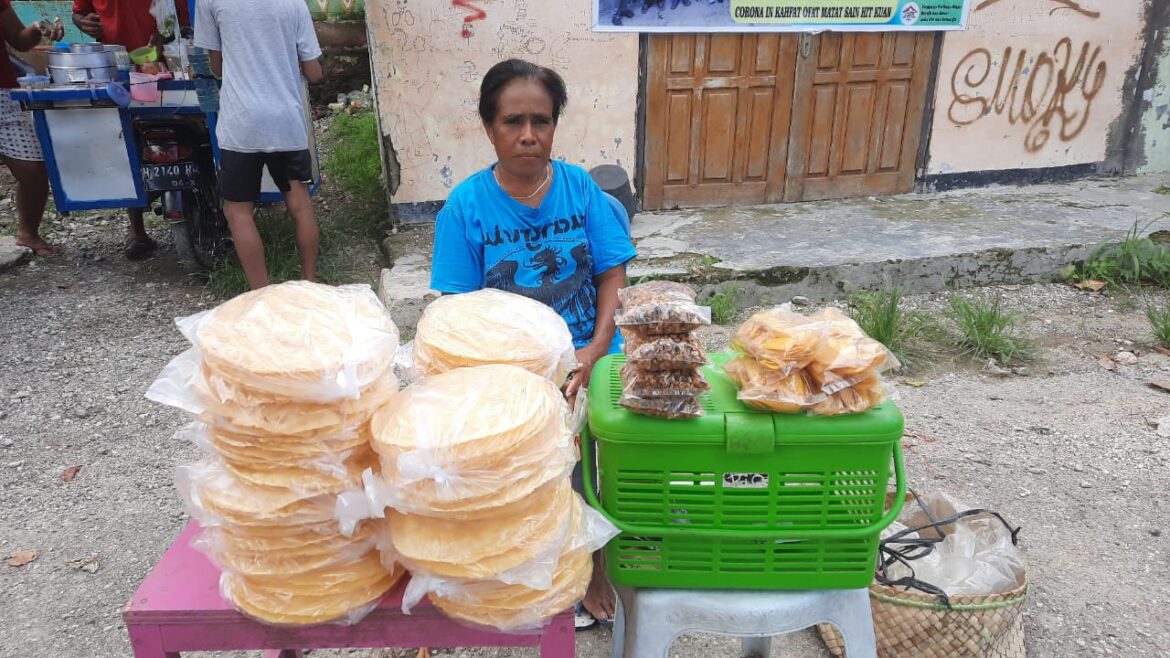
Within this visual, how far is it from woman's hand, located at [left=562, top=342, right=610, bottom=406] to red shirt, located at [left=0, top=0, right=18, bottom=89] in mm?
5006

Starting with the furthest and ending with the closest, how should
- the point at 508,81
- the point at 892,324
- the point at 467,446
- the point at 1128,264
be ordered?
the point at 1128,264, the point at 892,324, the point at 508,81, the point at 467,446

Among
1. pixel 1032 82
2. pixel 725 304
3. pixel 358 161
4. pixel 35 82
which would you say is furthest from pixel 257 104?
pixel 1032 82

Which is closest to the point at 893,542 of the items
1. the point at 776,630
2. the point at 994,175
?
the point at 776,630

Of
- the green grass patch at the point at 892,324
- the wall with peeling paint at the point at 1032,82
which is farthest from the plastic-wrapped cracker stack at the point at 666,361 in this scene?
the wall with peeling paint at the point at 1032,82

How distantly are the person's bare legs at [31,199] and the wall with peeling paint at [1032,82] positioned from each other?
6424mm

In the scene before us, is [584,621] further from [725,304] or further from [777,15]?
[777,15]

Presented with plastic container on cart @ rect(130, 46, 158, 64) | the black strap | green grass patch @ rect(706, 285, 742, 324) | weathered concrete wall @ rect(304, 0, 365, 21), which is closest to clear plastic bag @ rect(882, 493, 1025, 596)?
the black strap

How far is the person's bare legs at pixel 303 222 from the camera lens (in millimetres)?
4477

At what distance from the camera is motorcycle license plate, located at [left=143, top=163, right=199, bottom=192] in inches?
185

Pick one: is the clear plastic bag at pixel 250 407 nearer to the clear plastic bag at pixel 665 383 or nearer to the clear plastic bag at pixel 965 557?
the clear plastic bag at pixel 665 383

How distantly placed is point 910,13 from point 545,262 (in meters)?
4.69

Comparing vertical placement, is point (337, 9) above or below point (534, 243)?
above

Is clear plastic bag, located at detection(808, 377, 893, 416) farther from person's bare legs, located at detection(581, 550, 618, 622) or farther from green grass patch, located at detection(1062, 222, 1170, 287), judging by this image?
green grass patch, located at detection(1062, 222, 1170, 287)

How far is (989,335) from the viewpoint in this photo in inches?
161
